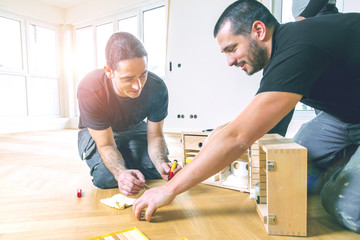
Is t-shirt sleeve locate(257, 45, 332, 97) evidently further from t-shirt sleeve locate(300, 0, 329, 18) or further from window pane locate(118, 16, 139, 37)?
window pane locate(118, 16, 139, 37)

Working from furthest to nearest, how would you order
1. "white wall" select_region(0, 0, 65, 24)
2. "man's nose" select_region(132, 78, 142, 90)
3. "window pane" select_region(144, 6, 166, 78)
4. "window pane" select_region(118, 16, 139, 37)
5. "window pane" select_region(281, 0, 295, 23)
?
"window pane" select_region(118, 16, 139, 37)
"white wall" select_region(0, 0, 65, 24)
"window pane" select_region(144, 6, 166, 78)
"window pane" select_region(281, 0, 295, 23)
"man's nose" select_region(132, 78, 142, 90)

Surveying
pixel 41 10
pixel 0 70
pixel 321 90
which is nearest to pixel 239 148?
pixel 321 90

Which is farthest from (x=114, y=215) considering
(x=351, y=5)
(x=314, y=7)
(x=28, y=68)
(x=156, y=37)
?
(x=28, y=68)

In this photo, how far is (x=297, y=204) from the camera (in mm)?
845

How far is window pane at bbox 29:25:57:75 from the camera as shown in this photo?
5117 millimetres

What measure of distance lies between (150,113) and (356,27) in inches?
40.2

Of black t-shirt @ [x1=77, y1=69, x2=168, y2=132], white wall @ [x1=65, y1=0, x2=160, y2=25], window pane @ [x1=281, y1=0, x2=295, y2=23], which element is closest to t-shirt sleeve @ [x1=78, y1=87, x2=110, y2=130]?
black t-shirt @ [x1=77, y1=69, x2=168, y2=132]

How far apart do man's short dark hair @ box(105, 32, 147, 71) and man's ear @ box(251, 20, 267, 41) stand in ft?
1.80

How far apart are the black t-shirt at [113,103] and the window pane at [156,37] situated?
2969mm

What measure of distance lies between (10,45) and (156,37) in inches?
110

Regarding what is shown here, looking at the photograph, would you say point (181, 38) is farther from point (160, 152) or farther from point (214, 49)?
point (160, 152)

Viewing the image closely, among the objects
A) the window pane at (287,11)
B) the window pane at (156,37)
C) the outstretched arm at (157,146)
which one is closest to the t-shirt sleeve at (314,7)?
the outstretched arm at (157,146)

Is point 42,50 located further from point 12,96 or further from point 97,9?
point 97,9

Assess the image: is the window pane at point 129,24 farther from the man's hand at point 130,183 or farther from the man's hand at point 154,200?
the man's hand at point 154,200
